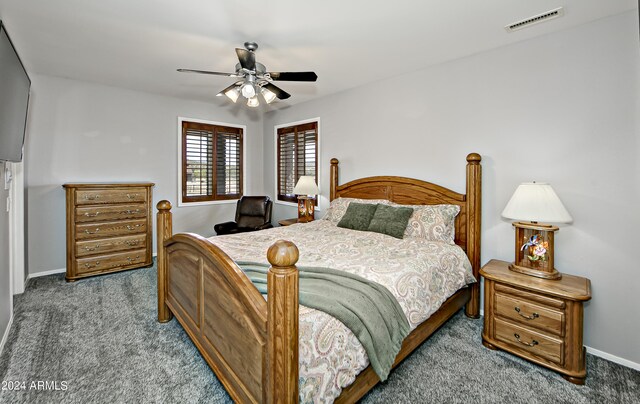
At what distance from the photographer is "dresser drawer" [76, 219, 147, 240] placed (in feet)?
12.3

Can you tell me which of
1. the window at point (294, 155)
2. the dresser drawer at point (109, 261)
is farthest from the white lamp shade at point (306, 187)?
the dresser drawer at point (109, 261)

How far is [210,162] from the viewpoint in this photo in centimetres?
521

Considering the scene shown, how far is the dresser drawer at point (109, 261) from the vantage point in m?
3.75

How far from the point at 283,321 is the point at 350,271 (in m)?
0.89

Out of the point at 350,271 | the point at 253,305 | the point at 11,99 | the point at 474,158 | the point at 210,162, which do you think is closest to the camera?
the point at 253,305

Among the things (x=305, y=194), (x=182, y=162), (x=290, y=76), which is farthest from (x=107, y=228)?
(x=290, y=76)

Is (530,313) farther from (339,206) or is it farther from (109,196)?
(109,196)

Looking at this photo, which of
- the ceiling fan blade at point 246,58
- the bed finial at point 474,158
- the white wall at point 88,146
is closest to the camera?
the ceiling fan blade at point 246,58

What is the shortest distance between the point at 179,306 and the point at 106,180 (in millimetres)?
2882

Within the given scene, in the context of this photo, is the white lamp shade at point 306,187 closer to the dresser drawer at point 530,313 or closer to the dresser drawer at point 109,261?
the dresser drawer at point 109,261

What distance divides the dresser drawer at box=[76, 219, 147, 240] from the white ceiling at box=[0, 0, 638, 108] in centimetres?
189

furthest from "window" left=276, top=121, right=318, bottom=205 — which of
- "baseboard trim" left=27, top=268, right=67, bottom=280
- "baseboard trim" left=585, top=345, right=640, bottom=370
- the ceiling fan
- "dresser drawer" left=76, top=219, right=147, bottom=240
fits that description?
"baseboard trim" left=585, top=345, right=640, bottom=370

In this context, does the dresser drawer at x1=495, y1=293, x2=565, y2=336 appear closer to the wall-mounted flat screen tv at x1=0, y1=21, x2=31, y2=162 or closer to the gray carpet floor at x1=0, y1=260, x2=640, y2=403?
the gray carpet floor at x1=0, y1=260, x2=640, y2=403

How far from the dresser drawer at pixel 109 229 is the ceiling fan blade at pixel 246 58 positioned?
2.85 m
